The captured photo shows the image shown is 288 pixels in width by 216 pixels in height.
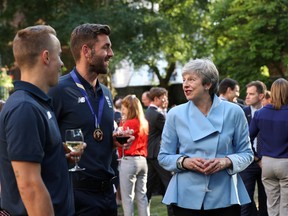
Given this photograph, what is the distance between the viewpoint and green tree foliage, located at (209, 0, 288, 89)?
31172mm

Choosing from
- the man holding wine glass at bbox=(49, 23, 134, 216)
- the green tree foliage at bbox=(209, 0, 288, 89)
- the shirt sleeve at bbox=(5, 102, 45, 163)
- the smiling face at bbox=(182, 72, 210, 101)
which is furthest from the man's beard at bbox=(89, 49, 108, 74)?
the green tree foliage at bbox=(209, 0, 288, 89)

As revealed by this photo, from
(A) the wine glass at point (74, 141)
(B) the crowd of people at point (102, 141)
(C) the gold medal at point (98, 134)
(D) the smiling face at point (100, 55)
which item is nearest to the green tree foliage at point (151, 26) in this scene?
(B) the crowd of people at point (102, 141)

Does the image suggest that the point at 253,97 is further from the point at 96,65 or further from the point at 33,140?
the point at 33,140

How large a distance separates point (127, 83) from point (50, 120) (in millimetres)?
57762

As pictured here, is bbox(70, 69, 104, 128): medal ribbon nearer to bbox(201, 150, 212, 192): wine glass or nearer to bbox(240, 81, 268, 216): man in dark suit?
bbox(201, 150, 212, 192): wine glass

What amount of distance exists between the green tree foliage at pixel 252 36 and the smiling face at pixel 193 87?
25.3 m

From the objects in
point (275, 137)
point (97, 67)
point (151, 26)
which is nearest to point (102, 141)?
point (97, 67)

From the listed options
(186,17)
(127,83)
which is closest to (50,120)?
(186,17)

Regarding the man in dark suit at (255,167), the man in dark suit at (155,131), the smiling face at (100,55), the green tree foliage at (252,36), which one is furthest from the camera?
the green tree foliage at (252,36)

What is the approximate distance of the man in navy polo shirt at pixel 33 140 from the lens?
371cm

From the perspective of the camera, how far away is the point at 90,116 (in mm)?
5469

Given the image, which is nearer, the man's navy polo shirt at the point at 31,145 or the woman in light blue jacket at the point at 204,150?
the man's navy polo shirt at the point at 31,145

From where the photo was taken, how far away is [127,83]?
61.7 metres

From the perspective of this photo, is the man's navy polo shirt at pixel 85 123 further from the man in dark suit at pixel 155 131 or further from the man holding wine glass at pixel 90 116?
the man in dark suit at pixel 155 131
